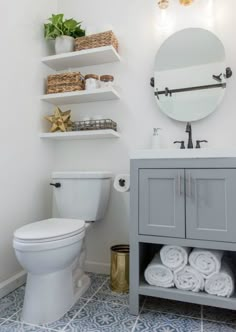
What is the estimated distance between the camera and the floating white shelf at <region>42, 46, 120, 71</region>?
1.78 m

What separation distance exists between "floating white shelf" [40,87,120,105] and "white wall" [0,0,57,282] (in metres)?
0.12

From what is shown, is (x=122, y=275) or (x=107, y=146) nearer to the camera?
(x=122, y=275)

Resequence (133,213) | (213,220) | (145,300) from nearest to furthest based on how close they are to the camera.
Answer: (213,220) < (133,213) < (145,300)

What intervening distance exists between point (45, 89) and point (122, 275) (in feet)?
4.87

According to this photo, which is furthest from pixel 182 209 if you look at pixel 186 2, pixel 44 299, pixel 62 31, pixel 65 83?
pixel 62 31

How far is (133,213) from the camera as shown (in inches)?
51.3

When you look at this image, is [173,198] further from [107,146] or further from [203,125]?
[107,146]

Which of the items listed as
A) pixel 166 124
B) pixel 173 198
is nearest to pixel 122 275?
pixel 173 198

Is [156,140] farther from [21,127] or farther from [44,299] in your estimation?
[44,299]

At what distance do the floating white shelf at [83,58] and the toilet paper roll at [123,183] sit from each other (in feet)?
2.97

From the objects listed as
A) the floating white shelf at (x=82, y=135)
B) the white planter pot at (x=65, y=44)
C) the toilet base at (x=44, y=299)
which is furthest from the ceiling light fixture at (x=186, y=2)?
the toilet base at (x=44, y=299)

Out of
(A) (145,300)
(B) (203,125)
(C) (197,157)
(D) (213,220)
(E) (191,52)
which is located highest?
(E) (191,52)

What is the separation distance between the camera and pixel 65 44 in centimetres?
189

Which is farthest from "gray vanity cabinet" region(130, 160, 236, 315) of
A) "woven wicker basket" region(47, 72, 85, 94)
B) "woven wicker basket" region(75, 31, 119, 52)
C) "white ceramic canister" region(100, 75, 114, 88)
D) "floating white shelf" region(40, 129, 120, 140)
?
"woven wicker basket" region(75, 31, 119, 52)
